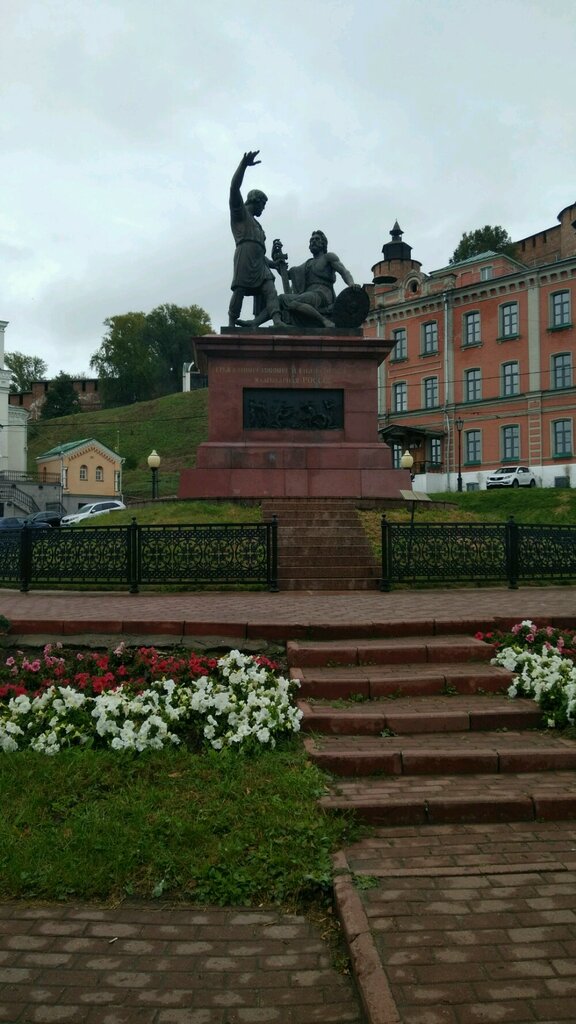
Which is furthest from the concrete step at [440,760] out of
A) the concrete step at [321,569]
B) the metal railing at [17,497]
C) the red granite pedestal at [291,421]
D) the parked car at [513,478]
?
the metal railing at [17,497]

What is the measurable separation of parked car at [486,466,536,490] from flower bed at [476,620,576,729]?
123 feet

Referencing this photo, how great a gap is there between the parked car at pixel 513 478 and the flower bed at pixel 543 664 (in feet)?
123

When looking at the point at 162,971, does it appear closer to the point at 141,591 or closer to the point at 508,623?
the point at 508,623

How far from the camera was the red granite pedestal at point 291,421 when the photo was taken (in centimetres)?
1680

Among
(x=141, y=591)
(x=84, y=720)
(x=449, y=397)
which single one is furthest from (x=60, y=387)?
(x=84, y=720)

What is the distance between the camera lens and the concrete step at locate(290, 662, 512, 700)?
614 centimetres

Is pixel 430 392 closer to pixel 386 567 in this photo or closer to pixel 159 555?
pixel 386 567

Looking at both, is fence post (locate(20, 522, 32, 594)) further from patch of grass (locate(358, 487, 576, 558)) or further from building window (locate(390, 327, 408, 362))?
building window (locate(390, 327, 408, 362))

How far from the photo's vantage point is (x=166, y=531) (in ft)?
35.7

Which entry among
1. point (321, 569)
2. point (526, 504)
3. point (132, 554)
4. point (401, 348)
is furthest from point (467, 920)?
point (401, 348)

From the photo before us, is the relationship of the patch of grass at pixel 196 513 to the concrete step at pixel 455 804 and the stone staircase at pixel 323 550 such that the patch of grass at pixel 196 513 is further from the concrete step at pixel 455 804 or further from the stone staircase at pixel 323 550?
the concrete step at pixel 455 804

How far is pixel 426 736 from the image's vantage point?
5.48 meters

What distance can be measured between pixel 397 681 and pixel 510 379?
1773 inches

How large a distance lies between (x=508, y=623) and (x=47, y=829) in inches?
195
